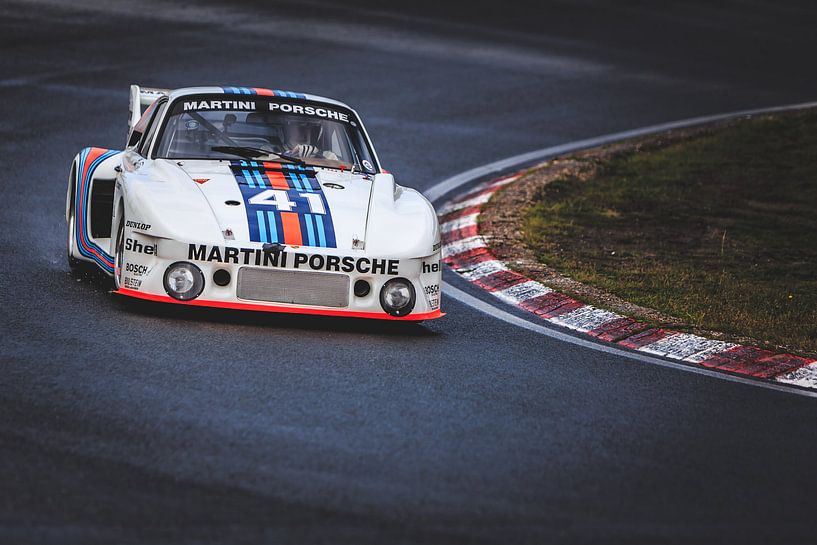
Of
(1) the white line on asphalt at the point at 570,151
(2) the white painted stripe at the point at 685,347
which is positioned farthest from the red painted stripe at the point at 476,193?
(2) the white painted stripe at the point at 685,347

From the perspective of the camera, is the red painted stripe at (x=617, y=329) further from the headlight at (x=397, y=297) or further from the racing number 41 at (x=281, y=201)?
the racing number 41 at (x=281, y=201)

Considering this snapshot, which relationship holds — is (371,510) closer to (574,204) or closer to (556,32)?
(574,204)

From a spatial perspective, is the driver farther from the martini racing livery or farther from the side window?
the side window

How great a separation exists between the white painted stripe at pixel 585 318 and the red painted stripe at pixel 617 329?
0.14 ft

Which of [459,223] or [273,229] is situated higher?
[273,229]

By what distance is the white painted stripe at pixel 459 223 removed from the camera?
1048cm

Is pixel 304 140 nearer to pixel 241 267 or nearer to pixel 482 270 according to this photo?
pixel 482 270

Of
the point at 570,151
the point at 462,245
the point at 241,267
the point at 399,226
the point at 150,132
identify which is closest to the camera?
the point at 241,267

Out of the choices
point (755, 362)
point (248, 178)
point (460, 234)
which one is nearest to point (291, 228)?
point (248, 178)

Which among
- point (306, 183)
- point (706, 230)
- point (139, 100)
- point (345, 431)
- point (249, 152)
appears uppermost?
point (139, 100)

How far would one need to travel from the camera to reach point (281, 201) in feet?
23.7

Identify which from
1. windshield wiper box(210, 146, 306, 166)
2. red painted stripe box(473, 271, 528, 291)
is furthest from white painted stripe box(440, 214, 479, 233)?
windshield wiper box(210, 146, 306, 166)

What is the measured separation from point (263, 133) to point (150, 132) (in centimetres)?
71

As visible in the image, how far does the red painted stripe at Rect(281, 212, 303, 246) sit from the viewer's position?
687cm
